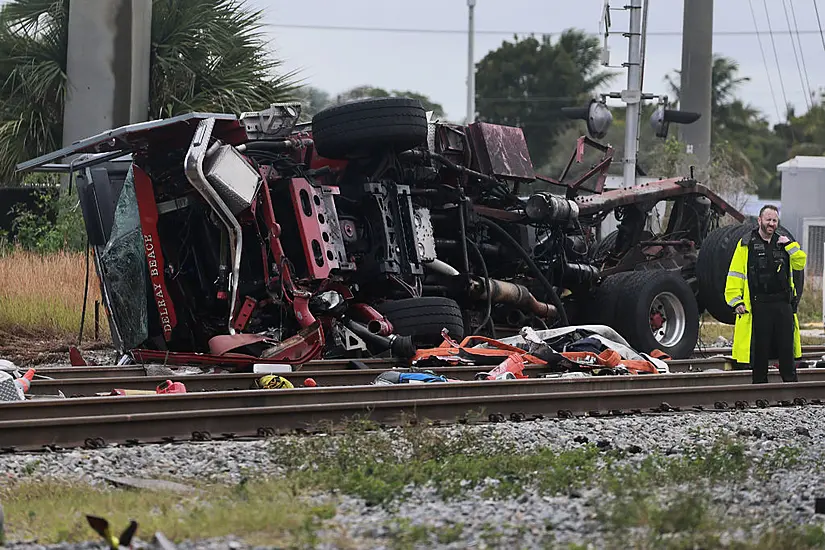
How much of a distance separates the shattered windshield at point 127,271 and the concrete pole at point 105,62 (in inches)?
434

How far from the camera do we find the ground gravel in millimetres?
5672

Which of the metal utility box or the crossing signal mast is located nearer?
the crossing signal mast

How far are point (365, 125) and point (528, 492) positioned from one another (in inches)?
264

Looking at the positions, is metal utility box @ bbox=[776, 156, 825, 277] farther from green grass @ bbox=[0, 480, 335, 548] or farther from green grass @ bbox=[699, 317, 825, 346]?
green grass @ bbox=[0, 480, 335, 548]

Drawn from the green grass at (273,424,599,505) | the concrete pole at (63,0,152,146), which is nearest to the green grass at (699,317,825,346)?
the concrete pole at (63,0,152,146)

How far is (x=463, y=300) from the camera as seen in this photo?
1462 centimetres

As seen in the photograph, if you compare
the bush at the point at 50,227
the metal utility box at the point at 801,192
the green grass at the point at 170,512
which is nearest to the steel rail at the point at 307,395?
the green grass at the point at 170,512

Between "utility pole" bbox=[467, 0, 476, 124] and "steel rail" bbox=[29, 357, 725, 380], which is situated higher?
"utility pole" bbox=[467, 0, 476, 124]

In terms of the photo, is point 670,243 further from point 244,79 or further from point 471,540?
point 471,540

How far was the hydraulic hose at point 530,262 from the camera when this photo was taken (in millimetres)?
14672

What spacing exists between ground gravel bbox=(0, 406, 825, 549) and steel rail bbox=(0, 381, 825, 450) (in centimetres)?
22

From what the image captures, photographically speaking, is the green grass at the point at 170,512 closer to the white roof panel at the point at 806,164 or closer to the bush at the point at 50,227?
the bush at the point at 50,227

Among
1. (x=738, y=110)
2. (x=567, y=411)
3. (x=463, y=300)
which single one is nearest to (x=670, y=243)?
(x=463, y=300)

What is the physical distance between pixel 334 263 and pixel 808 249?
2387 cm
